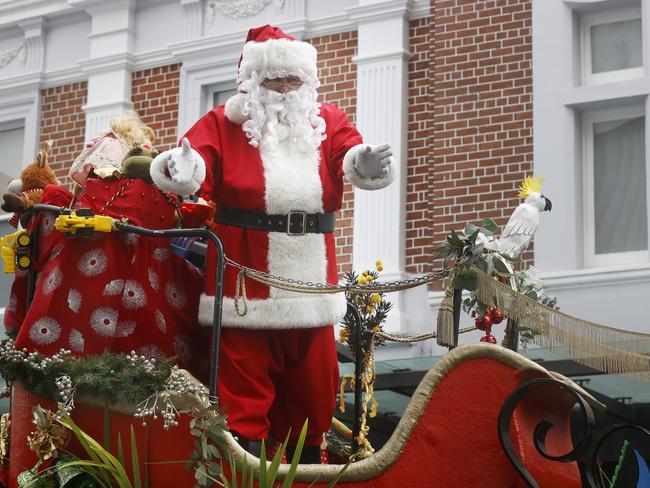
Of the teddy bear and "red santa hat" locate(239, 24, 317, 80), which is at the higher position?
"red santa hat" locate(239, 24, 317, 80)

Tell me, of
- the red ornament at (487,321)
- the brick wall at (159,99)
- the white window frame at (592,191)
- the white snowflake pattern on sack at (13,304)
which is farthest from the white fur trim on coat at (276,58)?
the brick wall at (159,99)

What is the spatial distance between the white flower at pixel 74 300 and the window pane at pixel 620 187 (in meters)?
5.74

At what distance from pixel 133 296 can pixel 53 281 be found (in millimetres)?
345

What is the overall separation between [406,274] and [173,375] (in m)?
5.86

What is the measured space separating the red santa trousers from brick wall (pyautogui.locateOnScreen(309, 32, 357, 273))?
5.64 meters

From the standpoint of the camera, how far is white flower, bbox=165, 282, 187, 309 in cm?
535

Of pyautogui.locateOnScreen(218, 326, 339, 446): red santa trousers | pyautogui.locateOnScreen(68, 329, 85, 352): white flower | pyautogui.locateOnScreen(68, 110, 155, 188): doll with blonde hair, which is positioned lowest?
pyautogui.locateOnScreen(218, 326, 339, 446): red santa trousers

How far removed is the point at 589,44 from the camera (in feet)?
33.4

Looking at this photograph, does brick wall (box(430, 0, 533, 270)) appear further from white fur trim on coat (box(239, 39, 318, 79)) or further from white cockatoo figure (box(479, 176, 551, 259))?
white fur trim on coat (box(239, 39, 318, 79))

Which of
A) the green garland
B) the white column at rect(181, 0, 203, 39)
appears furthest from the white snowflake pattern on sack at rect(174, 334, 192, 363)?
the white column at rect(181, 0, 203, 39)

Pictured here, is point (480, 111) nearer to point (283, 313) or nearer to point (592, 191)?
point (592, 191)

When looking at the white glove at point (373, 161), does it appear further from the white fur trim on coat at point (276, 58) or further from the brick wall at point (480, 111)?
the brick wall at point (480, 111)

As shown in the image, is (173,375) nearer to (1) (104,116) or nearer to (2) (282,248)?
(2) (282,248)

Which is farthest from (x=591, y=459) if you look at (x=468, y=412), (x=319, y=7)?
(x=319, y=7)
